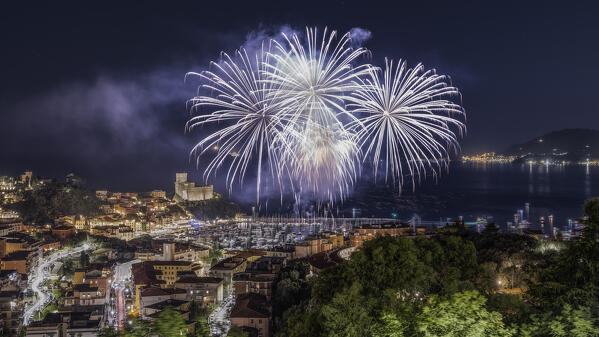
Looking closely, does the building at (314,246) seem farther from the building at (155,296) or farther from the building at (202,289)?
the building at (155,296)

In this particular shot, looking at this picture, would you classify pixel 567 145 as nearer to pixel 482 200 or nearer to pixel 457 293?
pixel 482 200

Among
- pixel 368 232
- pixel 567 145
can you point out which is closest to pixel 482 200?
pixel 368 232

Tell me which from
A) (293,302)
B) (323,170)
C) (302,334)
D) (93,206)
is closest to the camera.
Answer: (302,334)

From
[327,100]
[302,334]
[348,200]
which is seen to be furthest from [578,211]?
[302,334]

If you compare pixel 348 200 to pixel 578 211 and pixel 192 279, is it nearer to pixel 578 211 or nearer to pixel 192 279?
pixel 578 211

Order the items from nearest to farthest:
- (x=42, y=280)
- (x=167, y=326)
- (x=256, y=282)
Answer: (x=167, y=326) < (x=256, y=282) < (x=42, y=280)
